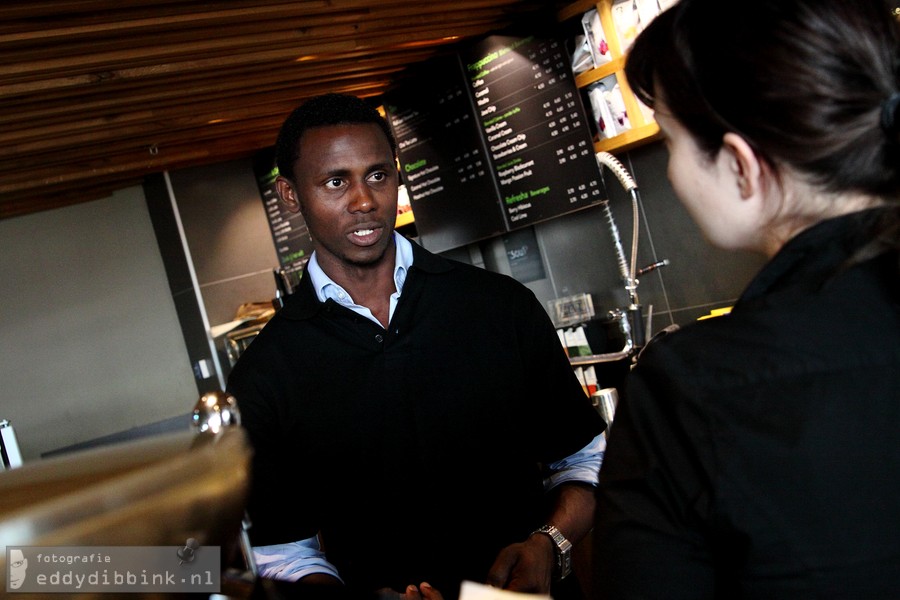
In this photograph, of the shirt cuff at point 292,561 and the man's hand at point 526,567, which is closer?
the man's hand at point 526,567

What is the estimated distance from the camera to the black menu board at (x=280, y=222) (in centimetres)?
605

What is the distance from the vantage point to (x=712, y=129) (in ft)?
2.93

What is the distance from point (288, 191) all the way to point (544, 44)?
264 cm

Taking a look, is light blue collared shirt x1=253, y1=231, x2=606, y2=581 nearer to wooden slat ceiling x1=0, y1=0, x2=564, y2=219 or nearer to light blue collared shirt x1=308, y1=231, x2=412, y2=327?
light blue collared shirt x1=308, y1=231, x2=412, y2=327

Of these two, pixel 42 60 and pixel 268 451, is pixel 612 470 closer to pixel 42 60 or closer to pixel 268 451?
pixel 268 451

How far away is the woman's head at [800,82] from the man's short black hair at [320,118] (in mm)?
995

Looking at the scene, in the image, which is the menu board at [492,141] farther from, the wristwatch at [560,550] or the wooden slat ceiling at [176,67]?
the wristwatch at [560,550]

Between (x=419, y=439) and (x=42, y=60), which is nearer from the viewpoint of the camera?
(x=419, y=439)

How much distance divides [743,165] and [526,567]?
0.79 meters

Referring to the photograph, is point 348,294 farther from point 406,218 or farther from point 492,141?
point 406,218

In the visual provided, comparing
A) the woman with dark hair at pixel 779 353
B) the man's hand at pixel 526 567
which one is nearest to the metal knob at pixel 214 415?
the woman with dark hair at pixel 779 353

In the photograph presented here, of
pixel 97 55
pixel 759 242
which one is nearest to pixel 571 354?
pixel 97 55

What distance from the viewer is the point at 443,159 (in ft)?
16.2

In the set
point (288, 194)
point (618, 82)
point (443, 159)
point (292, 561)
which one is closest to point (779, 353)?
point (292, 561)
